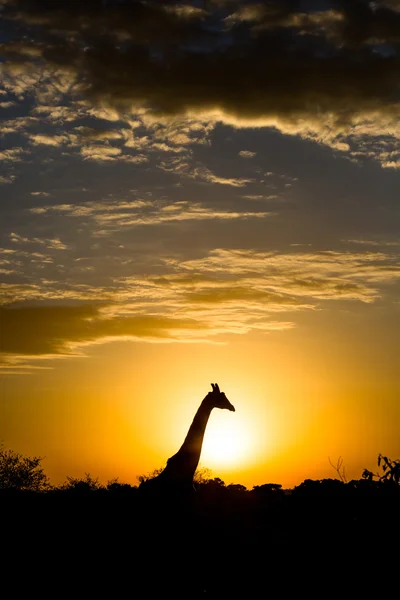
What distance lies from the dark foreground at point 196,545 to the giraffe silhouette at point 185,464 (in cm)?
49

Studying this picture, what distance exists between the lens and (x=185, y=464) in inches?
1001

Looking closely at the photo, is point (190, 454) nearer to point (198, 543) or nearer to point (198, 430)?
point (198, 430)

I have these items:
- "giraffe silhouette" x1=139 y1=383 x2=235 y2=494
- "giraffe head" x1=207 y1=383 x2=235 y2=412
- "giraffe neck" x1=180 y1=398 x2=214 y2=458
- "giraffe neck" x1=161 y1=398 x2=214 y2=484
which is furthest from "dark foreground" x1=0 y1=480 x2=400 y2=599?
"giraffe head" x1=207 y1=383 x2=235 y2=412

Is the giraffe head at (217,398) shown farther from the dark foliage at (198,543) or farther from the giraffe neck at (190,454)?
the dark foliage at (198,543)

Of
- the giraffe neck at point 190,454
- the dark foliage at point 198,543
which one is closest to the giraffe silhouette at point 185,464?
the giraffe neck at point 190,454

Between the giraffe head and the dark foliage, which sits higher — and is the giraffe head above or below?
above

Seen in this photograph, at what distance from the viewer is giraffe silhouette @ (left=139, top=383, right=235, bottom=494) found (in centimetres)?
2481

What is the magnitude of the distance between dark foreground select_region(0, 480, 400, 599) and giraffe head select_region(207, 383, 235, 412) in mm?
3638

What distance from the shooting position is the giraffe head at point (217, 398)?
93.8 ft

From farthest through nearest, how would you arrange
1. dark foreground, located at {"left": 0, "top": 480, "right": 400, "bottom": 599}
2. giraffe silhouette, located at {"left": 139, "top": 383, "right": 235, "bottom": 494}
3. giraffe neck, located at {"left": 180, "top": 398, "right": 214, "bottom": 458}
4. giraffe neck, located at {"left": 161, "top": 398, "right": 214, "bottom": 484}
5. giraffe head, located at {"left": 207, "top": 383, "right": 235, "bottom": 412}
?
giraffe head, located at {"left": 207, "top": 383, "right": 235, "bottom": 412}, giraffe neck, located at {"left": 180, "top": 398, "right": 214, "bottom": 458}, giraffe neck, located at {"left": 161, "top": 398, "right": 214, "bottom": 484}, giraffe silhouette, located at {"left": 139, "top": 383, "right": 235, "bottom": 494}, dark foreground, located at {"left": 0, "top": 480, "right": 400, "bottom": 599}

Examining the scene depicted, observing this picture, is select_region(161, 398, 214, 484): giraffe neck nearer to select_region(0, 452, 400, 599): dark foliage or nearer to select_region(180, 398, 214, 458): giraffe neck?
select_region(180, 398, 214, 458): giraffe neck

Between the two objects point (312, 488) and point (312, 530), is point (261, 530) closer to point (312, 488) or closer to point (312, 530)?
point (312, 530)

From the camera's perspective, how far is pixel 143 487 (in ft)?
81.9

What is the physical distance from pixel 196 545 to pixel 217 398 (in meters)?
8.13
